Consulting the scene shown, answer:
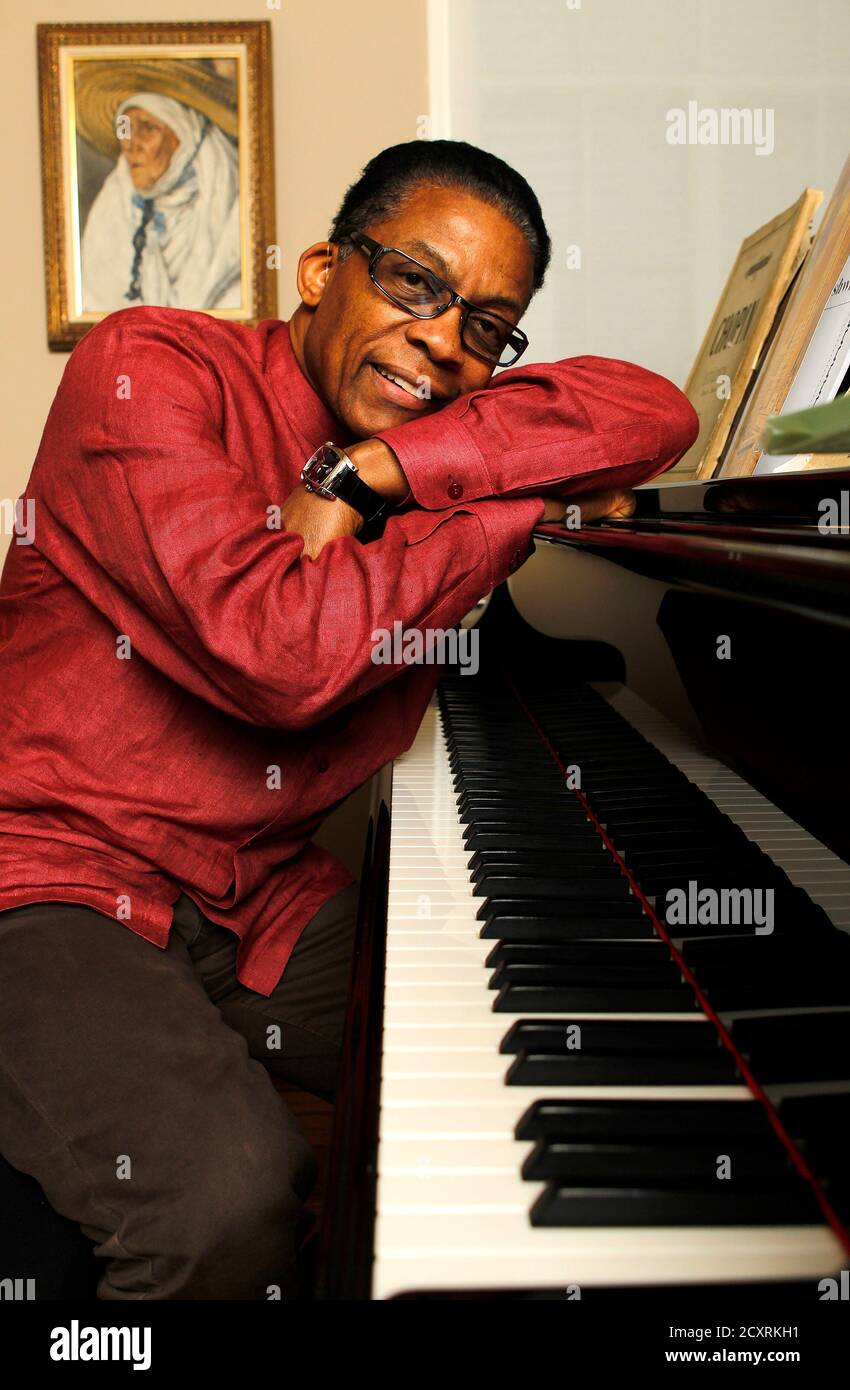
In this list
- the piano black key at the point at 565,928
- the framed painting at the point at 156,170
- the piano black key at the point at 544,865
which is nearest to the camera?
the piano black key at the point at 565,928

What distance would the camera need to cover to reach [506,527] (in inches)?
48.8

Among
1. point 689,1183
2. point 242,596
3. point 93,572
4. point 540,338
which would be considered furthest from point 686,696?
point 540,338

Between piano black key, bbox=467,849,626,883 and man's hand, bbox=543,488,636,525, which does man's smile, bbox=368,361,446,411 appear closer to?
man's hand, bbox=543,488,636,525

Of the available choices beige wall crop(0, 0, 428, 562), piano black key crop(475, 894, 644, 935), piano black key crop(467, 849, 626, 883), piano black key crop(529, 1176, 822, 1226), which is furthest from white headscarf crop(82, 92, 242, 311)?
piano black key crop(529, 1176, 822, 1226)

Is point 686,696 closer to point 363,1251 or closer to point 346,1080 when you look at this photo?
point 346,1080

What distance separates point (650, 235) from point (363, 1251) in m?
2.58

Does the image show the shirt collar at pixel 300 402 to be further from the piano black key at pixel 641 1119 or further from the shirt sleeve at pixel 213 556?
the piano black key at pixel 641 1119

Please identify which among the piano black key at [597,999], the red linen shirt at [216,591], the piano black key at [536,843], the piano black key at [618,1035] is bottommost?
the piano black key at [618,1035]

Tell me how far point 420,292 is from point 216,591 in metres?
0.50

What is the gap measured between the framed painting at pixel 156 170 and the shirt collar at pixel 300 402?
1295 mm

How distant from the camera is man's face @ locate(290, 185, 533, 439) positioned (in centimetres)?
135

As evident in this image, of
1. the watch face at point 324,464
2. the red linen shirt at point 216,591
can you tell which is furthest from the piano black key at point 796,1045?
the watch face at point 324,464

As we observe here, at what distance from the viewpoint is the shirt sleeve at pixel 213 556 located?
1071mm

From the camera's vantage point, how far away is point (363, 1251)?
1.82 feet
